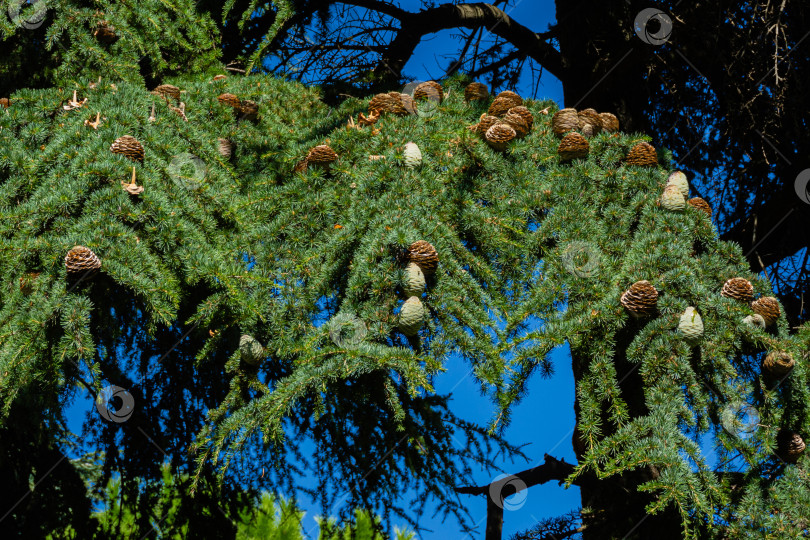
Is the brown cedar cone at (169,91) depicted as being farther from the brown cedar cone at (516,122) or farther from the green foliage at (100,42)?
the brown cedar cone at (516,122)

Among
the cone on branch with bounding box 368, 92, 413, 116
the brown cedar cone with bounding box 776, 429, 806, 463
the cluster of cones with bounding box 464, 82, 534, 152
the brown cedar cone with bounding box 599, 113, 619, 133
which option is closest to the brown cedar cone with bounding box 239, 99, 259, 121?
the cone on branch with bounding box 368, 92, 413, 116

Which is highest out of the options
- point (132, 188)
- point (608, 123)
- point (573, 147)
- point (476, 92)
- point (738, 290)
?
point (476, 92)

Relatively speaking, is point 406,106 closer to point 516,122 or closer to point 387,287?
point 516,122

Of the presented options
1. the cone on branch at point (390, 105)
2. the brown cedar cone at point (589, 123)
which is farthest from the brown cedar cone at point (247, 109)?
the brown cedar cone at point (589, 123)

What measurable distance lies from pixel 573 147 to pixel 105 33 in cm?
200

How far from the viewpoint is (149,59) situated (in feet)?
11.7

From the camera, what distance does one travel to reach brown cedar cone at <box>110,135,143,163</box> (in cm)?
237

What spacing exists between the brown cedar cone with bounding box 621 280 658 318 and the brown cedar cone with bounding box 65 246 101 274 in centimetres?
151

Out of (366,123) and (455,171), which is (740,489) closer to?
(455,171)

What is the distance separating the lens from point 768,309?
2.43 meters

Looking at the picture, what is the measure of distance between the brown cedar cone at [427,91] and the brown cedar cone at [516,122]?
0.42 m

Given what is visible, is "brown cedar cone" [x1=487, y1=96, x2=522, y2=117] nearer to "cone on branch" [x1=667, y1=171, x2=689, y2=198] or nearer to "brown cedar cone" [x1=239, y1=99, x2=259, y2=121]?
"cone on branch" [x1=667, y1=171, x2=689, y2=198]

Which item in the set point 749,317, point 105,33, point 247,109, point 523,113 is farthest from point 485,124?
point 105,33

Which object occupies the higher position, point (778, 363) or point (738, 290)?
point (738, 290)
